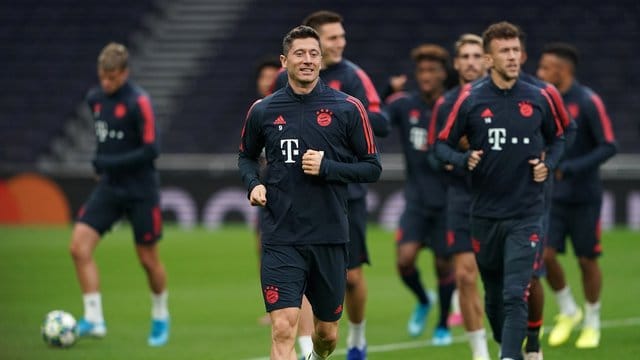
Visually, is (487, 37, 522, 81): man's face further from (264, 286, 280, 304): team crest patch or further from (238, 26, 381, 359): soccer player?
(264, 286, 280, 304): team crest patch

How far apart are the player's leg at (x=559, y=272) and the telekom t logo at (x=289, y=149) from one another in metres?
4.62

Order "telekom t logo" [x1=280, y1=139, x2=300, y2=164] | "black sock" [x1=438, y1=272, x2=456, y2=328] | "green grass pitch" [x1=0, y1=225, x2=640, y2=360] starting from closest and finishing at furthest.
Answer: "telekom t logo" [x1=280, y1=139, x2=300, y2=164] < "green grass pitch" [x1=0, y1=225, x2=640, y2=360] < "black sock" [x1=438, y1=272, x2=456, y2=328]

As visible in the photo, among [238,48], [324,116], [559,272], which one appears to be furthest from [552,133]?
[238,48]

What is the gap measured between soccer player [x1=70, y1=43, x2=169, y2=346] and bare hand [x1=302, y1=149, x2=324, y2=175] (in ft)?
14.2

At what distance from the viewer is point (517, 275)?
903 centimetres

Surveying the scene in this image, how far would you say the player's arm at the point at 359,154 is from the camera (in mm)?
7973

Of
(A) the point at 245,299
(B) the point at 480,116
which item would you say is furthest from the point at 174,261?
(B) the point at 480,116

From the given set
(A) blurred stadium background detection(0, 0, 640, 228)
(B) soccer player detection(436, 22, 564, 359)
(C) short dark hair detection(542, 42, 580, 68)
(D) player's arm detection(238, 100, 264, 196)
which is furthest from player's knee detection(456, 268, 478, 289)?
(A) blurred stadium background detection(0, 0, 640, 228)

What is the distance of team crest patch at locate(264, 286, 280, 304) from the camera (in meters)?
7.89

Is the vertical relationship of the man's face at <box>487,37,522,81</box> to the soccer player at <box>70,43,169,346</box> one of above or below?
above

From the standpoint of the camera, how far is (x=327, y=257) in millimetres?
8109

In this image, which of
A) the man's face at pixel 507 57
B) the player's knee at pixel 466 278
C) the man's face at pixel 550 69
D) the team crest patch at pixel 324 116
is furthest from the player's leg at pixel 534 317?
the man's face at pixel 550 69

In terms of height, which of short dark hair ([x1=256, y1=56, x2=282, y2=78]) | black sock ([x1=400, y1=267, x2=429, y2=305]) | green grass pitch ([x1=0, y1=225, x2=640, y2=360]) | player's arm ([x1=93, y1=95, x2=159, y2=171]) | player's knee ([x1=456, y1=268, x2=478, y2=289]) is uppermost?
short dark hair ([x1=256, y1=56, x2=282, y2=78])

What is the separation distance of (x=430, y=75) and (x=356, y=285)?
2956 mm
